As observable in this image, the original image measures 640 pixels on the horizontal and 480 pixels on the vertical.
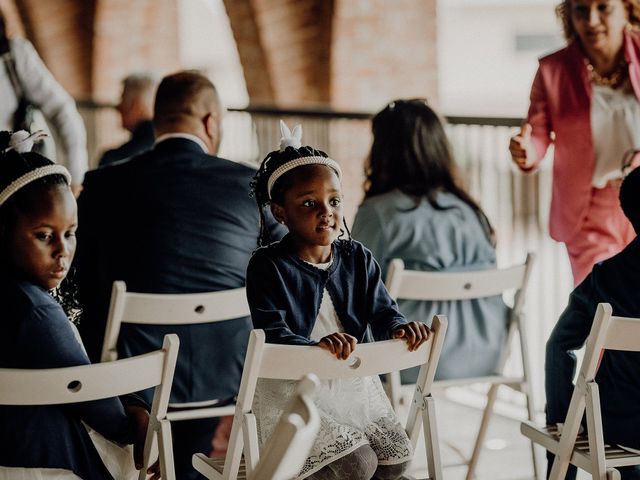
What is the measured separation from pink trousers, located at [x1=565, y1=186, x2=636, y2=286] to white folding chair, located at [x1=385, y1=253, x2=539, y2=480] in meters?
0.38

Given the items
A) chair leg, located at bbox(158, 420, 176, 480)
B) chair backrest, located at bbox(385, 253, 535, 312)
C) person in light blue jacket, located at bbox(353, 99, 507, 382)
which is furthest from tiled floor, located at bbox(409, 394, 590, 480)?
chair leg, located at bbox(158, 420, 176, 480)

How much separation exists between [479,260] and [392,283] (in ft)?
2.06

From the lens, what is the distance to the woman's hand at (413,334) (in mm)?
2236

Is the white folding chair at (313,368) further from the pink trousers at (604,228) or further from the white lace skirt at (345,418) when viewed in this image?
the pink trousers at (604,228)

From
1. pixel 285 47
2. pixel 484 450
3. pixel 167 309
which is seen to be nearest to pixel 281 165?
pixel 167 309

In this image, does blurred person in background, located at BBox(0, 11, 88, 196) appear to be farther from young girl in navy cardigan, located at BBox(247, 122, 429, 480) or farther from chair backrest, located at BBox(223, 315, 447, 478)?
chair backrest, located at BBox(223, 315, 447, 478)

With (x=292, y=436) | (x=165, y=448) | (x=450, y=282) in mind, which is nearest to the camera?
(x=292, y=436)

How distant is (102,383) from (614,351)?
3.87ft

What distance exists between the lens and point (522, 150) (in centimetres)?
354

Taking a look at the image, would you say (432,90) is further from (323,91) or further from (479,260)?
(479,260)

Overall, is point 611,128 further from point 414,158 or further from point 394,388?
point 394,388

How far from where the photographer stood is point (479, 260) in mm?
3471

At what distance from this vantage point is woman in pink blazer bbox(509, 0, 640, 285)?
3.48m

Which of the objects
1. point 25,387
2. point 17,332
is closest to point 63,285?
point 17,332
